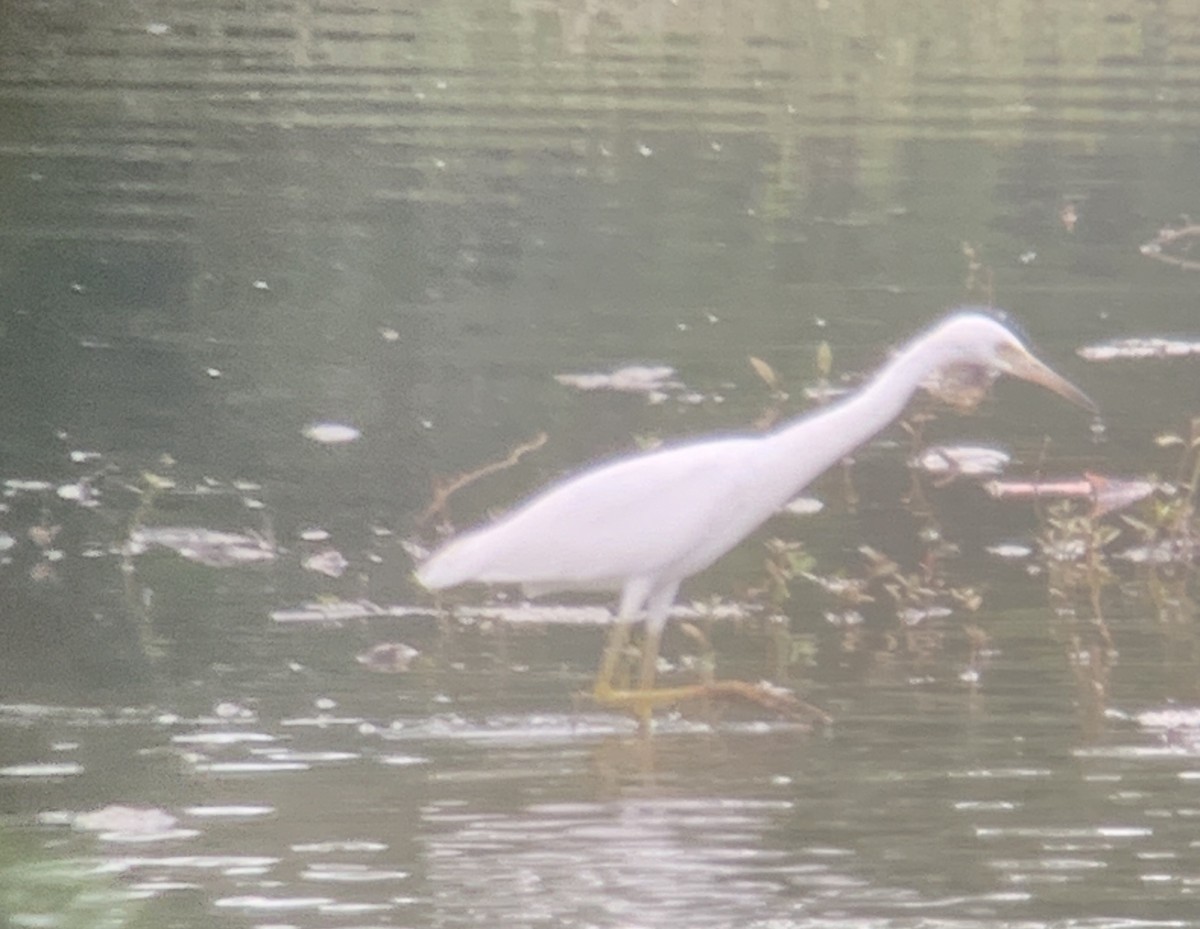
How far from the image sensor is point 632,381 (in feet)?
17.0

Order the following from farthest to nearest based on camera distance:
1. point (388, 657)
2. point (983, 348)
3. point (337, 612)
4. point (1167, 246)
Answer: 1. point (1167, 246)
2. point (337, 612)
3. point (388, 657)
4. point (983, 348)

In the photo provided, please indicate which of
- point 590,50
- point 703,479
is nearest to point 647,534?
point 703,479

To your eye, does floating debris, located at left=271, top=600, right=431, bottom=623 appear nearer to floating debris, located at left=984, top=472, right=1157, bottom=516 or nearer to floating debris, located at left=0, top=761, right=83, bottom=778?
floating debris, located at left=0, top=761, right=83, bottom=778

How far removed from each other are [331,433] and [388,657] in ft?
4.17

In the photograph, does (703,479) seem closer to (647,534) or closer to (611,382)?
(647,534)

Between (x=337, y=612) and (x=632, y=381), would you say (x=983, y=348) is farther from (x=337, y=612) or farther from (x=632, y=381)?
(x=632, y=381)

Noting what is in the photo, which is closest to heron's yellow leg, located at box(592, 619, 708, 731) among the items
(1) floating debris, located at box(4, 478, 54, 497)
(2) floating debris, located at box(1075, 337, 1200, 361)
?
(1) floating debris, located at box(4, 478, 54, 497)

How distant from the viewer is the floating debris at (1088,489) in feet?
14.5

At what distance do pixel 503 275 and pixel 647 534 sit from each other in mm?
2882

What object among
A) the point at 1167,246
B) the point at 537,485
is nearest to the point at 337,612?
the point at 537,485

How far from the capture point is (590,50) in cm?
1064

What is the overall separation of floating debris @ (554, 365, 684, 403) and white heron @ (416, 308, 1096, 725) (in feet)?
5.36

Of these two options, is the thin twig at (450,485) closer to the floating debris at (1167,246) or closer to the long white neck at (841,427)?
the long white neck at (841,427)

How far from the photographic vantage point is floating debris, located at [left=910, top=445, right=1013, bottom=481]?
459cm
